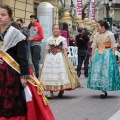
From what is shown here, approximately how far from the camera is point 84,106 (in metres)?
8.87

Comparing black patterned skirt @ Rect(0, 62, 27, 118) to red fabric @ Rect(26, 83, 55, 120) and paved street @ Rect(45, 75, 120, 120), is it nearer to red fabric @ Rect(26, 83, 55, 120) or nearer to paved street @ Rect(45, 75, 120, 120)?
red fabric @ Rect(26, 83, 55, 120)

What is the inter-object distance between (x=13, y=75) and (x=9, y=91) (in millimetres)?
179

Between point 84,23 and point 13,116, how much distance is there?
37583mm

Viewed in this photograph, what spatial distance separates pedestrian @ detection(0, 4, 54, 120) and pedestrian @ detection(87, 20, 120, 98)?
513 cm

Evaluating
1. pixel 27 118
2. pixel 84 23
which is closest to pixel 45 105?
pixel 27 118

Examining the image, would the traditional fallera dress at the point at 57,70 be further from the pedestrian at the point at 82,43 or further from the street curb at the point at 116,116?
the pedestrian at the point at 82,43

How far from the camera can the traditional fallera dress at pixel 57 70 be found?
10031 mm

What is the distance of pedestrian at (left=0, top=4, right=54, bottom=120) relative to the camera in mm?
5117

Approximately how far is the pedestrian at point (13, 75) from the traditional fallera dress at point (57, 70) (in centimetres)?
482

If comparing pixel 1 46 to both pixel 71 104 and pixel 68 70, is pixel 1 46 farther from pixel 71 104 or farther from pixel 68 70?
pixel 68 70

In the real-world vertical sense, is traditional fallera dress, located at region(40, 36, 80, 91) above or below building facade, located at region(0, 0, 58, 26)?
below

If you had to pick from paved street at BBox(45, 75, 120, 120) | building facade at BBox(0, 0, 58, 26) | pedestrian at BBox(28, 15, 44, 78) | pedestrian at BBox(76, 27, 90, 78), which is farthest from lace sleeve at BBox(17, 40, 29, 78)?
building facade at BBox(0, 0, 58, 26)

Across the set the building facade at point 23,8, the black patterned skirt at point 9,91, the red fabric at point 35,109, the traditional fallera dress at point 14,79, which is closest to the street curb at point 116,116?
the red fabric at point 35,109

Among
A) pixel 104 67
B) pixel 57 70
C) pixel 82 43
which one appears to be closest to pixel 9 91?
pixel 57 70
